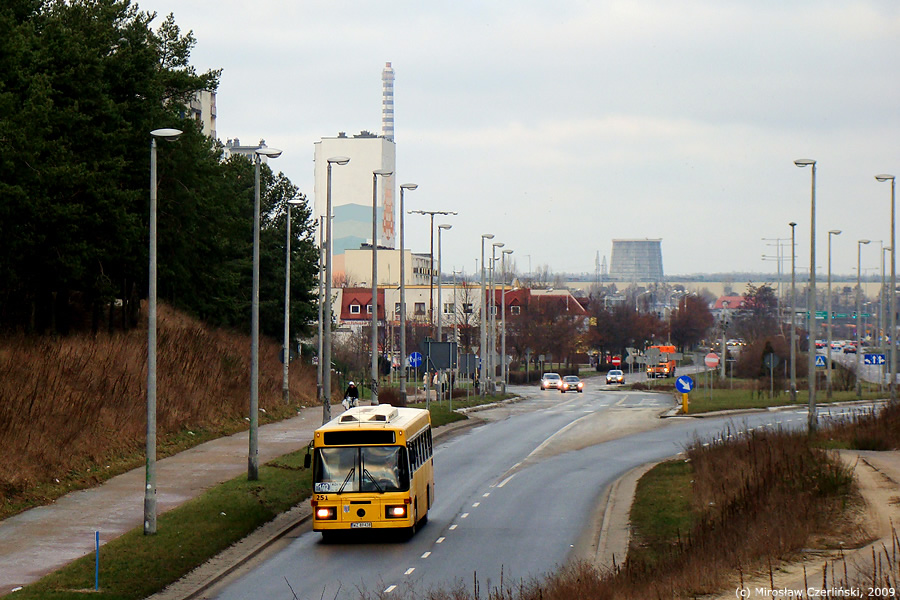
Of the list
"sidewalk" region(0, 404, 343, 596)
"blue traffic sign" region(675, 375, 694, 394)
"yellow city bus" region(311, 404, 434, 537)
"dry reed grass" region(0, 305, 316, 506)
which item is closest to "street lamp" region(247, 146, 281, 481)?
"sidewalk" region(0, 404, 343, 596)


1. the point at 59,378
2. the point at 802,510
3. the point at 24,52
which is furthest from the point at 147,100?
the point at 802,510

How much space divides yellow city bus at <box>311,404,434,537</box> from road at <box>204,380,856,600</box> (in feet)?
1.84

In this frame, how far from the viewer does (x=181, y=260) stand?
4969cm

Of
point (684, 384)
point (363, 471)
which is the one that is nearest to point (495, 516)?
point (363, 471)

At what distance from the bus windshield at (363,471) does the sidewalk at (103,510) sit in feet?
12.8

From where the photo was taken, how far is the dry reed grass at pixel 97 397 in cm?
2677

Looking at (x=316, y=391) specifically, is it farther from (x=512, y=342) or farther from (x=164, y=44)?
(x=512, y=342)

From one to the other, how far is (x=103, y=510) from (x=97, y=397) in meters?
8.85

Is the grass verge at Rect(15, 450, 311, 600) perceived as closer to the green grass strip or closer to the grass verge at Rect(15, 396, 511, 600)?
the grass verge at Rect(15, 396, 511, 600)

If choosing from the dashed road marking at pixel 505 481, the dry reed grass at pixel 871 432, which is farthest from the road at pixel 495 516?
the dry reed grass at pixel 871 432

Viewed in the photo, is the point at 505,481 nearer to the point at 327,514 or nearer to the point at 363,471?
the point at 363,471

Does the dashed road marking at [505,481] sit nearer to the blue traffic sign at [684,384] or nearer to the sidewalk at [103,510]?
the sidewalk at [103,510]

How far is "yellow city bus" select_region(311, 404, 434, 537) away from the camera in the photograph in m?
21.7

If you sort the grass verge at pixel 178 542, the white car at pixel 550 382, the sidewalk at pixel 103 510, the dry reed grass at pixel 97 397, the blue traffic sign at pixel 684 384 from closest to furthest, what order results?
the grass verge at pixel 178 542, the sidewalk at pixel 103 510, the dry reed grass at pixel 97 397, the blue traffic sign at pixel 684 384, the white car at pixel 550 382
